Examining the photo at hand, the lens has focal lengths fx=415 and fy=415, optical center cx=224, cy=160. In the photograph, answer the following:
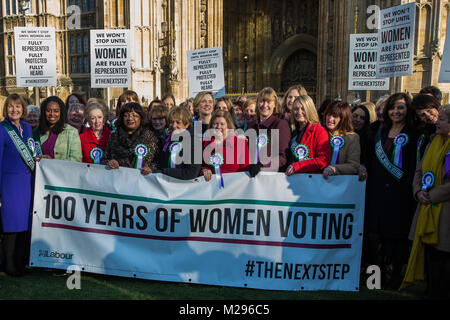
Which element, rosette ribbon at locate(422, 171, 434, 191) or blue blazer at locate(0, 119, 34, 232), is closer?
rosette ribbon at locate(422, 171, 434, 191)

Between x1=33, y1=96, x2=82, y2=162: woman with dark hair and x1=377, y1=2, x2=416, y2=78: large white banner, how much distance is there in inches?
237

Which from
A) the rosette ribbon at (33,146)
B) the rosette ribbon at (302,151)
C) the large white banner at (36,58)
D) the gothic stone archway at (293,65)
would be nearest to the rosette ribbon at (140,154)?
the rosette ribbon at (33,146)

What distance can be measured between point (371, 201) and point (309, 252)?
93 cm

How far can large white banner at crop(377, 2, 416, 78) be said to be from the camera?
7.66 metres

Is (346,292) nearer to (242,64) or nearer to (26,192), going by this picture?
(26,192)

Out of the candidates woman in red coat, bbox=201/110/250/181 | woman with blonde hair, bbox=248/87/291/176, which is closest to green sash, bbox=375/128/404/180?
woman with blonde hair, bbox=248/87/291/176

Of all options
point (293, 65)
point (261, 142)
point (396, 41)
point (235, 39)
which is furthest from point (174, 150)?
point (293, 65)

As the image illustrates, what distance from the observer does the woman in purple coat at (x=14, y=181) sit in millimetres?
4793

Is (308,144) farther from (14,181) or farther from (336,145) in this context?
(14,181)

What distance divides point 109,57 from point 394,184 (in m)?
6.81

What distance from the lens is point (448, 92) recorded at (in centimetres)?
1398

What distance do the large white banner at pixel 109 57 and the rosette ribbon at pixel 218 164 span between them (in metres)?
5.12

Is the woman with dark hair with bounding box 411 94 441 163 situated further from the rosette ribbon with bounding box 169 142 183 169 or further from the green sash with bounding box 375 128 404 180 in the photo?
the rosette ribbon with bounding box 169 142 183 169

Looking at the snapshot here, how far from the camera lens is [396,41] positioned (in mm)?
Answer: 7984
